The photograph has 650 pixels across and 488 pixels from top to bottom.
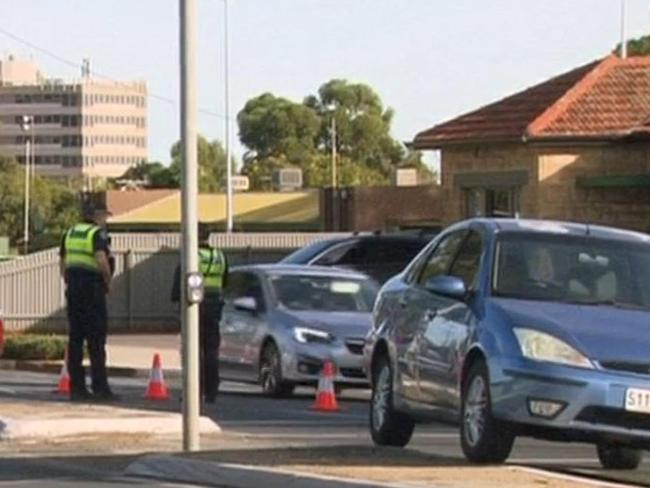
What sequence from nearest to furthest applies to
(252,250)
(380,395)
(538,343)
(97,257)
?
(538,343), (380,395), (97,257), (252,250)

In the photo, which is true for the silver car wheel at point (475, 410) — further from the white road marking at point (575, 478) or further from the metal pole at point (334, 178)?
the metal pole at point (334, 178)

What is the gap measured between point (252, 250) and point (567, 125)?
11.1 metres

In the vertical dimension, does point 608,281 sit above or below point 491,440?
above

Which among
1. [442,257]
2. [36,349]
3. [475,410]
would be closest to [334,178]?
[36,349]

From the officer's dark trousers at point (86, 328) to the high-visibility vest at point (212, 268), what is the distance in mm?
1381

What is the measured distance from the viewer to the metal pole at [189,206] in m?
15.5

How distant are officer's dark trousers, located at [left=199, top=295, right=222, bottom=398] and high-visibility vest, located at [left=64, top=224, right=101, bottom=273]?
164 cm

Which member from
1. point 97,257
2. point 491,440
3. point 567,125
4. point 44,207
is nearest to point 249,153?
point 44,207

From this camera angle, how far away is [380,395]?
55.3 feet

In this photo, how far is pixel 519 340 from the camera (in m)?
14.2

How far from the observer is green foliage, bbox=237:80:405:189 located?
117562mm

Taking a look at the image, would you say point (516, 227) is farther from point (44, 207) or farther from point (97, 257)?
point (44, 207)

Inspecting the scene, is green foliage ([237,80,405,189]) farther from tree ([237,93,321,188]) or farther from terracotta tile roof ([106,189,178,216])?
terracotta tile roof ([106,189,178,216])

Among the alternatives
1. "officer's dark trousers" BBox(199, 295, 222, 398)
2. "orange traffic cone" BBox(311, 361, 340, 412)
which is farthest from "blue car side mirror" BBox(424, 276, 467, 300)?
"officer's dark trousers" BBox(199, 295, 222, 398)
